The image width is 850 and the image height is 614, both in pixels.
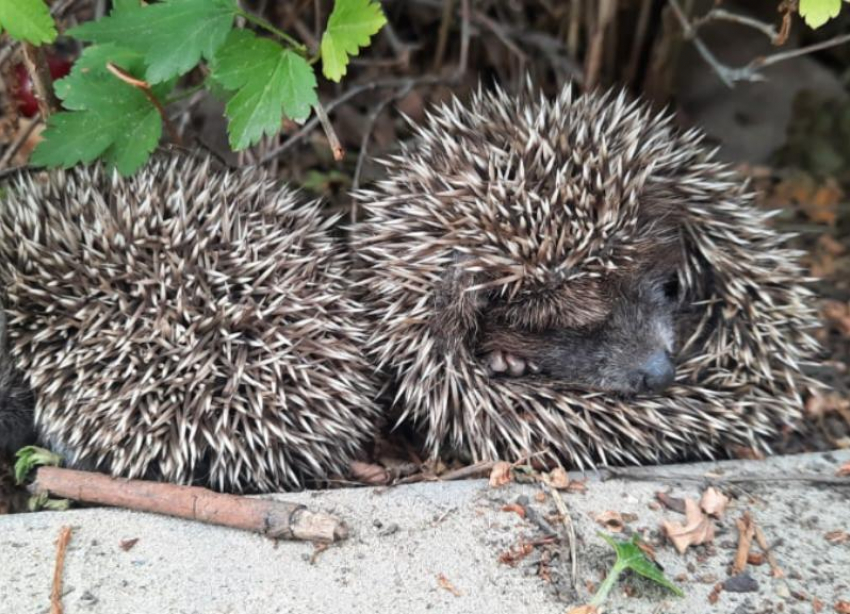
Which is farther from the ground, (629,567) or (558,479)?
(558,479)

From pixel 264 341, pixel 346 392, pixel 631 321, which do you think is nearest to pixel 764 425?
pixel 631 321

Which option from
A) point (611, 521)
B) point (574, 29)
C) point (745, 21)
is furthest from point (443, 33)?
point (611, 521)

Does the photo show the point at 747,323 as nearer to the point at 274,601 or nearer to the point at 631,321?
the point at 631,321

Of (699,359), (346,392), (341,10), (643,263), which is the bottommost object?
(346,392)

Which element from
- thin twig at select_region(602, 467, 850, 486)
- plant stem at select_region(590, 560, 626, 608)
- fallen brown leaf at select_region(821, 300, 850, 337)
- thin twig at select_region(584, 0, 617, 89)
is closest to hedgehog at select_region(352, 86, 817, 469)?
thin twig at select_region(602, 467, 850, 486)

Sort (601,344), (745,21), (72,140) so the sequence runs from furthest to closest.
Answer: (745,21) < (601,344) < (72,140)

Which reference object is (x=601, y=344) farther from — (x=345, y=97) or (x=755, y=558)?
(x=345, y=97)

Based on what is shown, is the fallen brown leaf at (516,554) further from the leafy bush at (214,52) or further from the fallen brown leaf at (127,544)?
the leafy bush at (214,52)

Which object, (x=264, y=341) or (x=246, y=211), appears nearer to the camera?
(x=264, y=341)
